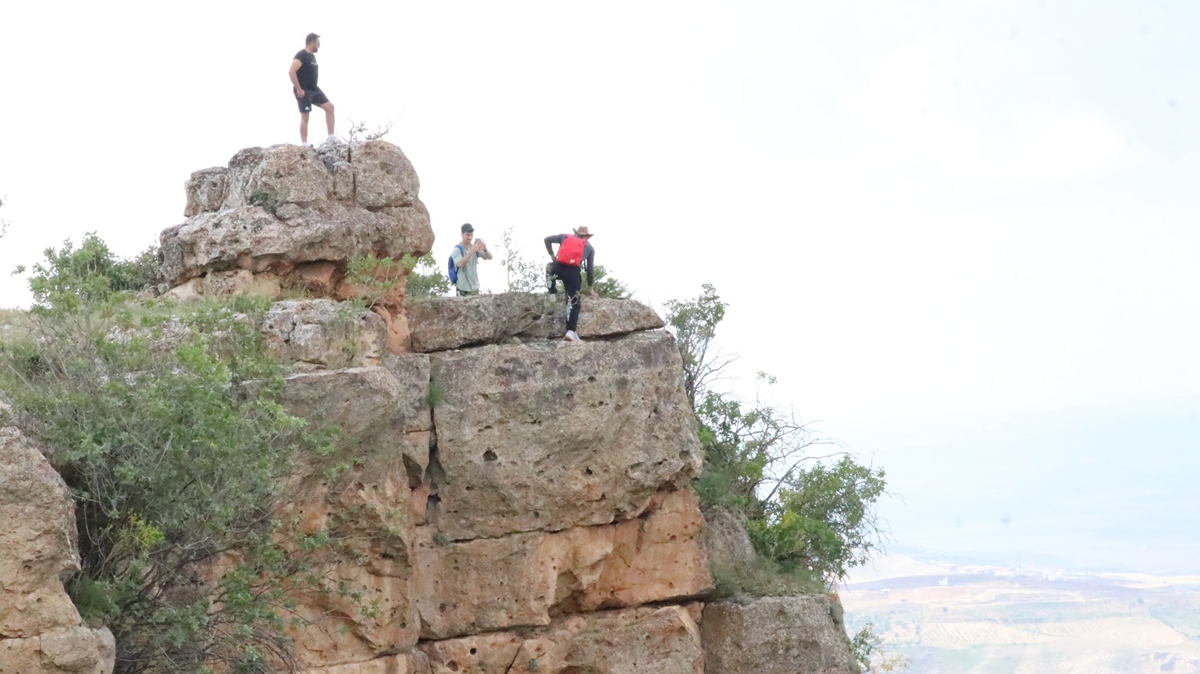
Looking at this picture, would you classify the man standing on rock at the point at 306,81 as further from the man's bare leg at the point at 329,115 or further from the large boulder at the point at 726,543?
the large boulder at the point at 726,543

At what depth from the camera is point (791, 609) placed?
25.2 meters

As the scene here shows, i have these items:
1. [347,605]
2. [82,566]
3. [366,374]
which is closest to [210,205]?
[366,374]

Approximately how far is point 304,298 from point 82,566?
661cm

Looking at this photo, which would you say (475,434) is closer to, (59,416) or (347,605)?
(347,605)

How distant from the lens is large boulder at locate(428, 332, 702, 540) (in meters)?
23.5

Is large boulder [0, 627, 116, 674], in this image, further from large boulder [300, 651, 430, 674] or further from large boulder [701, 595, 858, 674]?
large boulder [701, 595, 858, 674]

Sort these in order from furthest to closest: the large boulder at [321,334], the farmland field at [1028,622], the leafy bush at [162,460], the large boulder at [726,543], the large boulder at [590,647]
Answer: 1. the farmland field at [1028,622]
2. the large boulder at [726,543]
3. the large boulder at [590,647]
4. the large boulder at [321,334]
5. the leafy bush at [162,460]

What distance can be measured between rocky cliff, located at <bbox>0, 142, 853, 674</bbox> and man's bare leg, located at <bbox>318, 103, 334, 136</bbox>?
49 cm

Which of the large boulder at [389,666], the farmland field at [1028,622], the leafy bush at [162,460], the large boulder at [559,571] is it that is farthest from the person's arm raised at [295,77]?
the farmland field at [1028,622]

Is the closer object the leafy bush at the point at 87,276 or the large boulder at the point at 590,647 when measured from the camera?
the leafy bush at the point at 87,276

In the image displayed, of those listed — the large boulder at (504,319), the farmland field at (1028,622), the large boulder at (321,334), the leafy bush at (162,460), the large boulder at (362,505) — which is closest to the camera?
the leafy bush at (162,460)

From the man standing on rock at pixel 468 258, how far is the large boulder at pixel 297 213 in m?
0.91

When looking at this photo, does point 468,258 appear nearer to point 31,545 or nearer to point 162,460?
point 162,460

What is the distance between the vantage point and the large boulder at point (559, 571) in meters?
23.5
